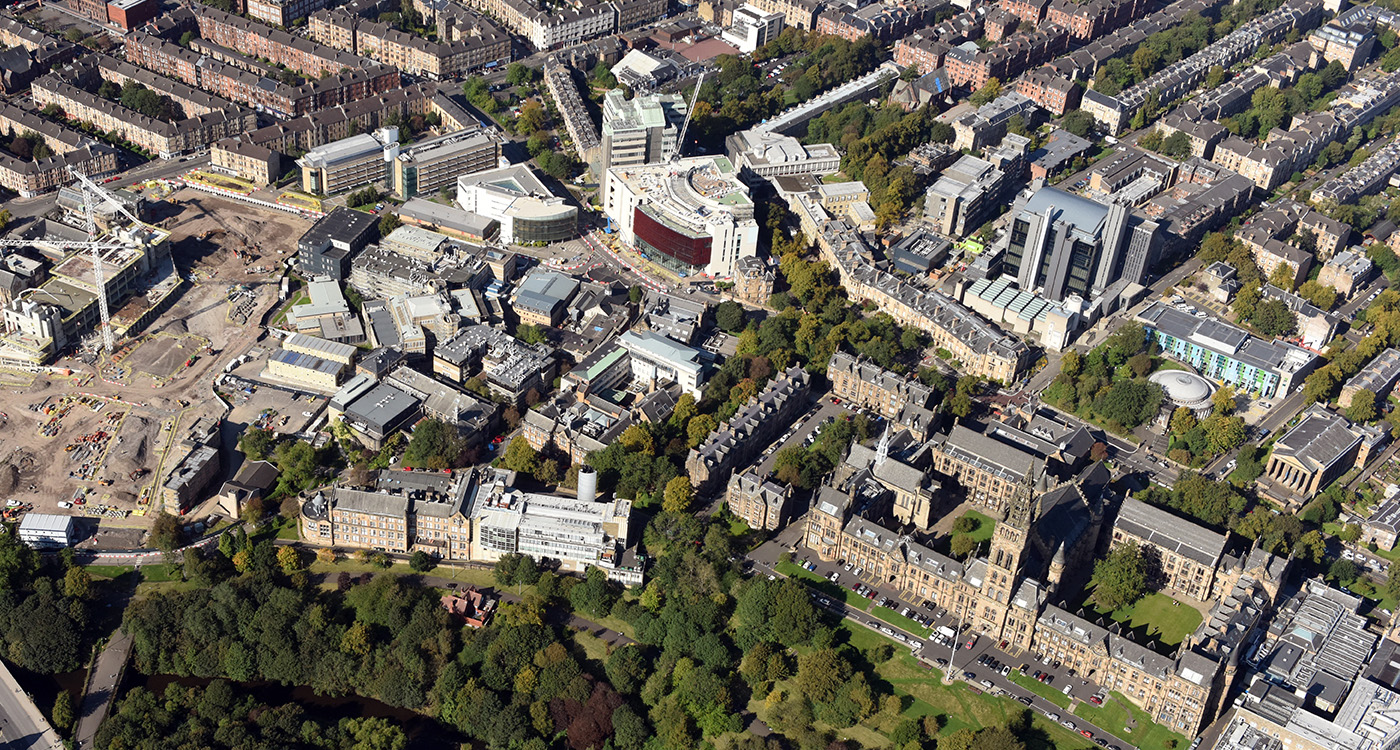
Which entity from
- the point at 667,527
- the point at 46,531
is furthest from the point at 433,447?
the point at 46,531

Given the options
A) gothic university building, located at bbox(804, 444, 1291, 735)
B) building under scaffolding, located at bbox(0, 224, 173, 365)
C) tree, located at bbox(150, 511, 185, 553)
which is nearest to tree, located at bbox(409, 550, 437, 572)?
tree, located at bbox(150, 511, 185, 553)

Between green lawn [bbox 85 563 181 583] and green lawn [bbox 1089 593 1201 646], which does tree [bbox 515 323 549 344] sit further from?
green lawn [bbox 1089 593 1201 646]

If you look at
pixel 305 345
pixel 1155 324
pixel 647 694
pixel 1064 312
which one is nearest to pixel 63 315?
pixel 305 345

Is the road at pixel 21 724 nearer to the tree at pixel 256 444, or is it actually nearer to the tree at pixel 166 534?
the tree at pixel 166 534

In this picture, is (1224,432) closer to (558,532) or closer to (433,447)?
(558,532)

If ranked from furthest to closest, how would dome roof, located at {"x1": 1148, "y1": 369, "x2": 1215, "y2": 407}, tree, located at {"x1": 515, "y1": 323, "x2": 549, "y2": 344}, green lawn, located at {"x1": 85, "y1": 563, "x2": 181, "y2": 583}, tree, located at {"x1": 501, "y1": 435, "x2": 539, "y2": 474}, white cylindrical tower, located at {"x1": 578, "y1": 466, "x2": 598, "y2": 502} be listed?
tree, located at {"x1": 515, "y1": 323, "x2": 549, "y2": 344} → dome roof, located at {"x1": 1148, "y1": 369, "x2": 1215, "y2": 407} → tree, located at {"x1": 501, "y1": 435, "x2": 539, "y2": 474} → white cylindrical tower, located at {"x1": 578, "y1": 466, "x2": 598, "y2": 502} → green lawn, located at {"x1": 85, "y1": 563, "x2": 181, "y2": 583}

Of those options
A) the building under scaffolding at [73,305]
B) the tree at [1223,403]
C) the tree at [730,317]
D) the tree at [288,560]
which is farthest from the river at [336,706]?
the tree at [1223,403]

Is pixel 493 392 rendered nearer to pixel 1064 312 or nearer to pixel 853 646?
pixel 853 646
